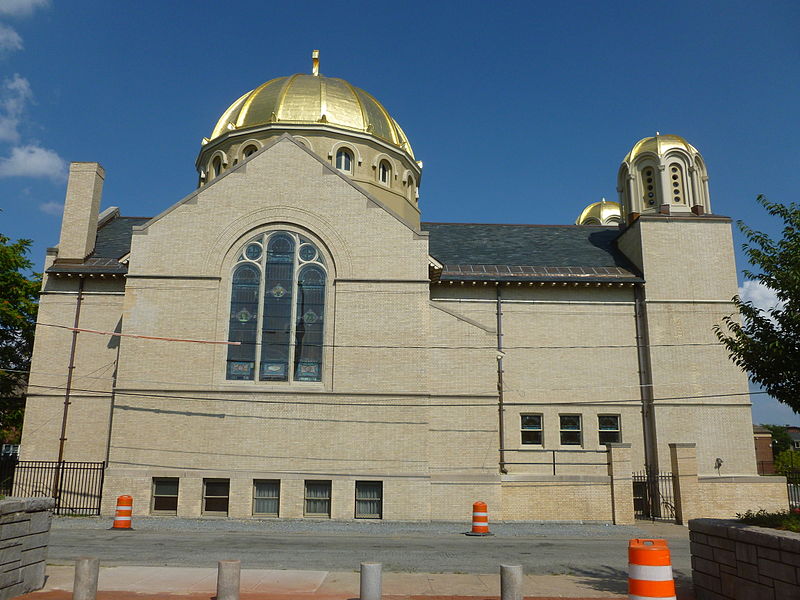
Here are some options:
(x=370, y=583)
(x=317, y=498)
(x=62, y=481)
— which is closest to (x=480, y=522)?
(x=317, y=498)

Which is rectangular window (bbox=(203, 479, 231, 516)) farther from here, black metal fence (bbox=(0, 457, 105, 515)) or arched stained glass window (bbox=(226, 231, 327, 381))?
black metal fence (bbox=(0, 457, 105, 515))

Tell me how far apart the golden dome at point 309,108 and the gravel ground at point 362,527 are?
1994 centimetres

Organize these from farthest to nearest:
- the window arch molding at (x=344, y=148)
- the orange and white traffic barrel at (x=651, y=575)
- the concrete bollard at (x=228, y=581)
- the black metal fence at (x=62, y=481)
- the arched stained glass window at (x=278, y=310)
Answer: the window arch molding at (x=344, y=148)
the black metal fence at (x=62, y=481)
the arched stained glass window at (x=278, y=310)
the concrete bollard at (x=228, y=581)
the orange and white traffic barrel at (x=651, y=575)

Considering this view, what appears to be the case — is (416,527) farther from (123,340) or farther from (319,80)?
(319,80)

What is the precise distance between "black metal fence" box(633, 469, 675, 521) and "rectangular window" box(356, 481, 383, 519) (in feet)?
29.8

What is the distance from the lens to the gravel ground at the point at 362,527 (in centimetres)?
1838

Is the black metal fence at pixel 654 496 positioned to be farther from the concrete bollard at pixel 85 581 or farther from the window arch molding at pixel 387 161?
the concrete bollard at pixel 85 581

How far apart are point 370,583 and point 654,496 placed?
18.6 m

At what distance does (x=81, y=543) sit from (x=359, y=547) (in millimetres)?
6274

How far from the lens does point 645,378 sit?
2614 centimetres

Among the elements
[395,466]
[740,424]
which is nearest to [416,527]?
[395,466]

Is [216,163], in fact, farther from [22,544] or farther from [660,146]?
[22,544]

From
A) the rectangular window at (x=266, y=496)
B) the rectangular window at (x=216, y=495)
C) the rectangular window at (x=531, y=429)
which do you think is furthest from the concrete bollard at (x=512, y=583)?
the rectangular window at (x=531, y=429)

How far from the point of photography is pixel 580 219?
5769cm
